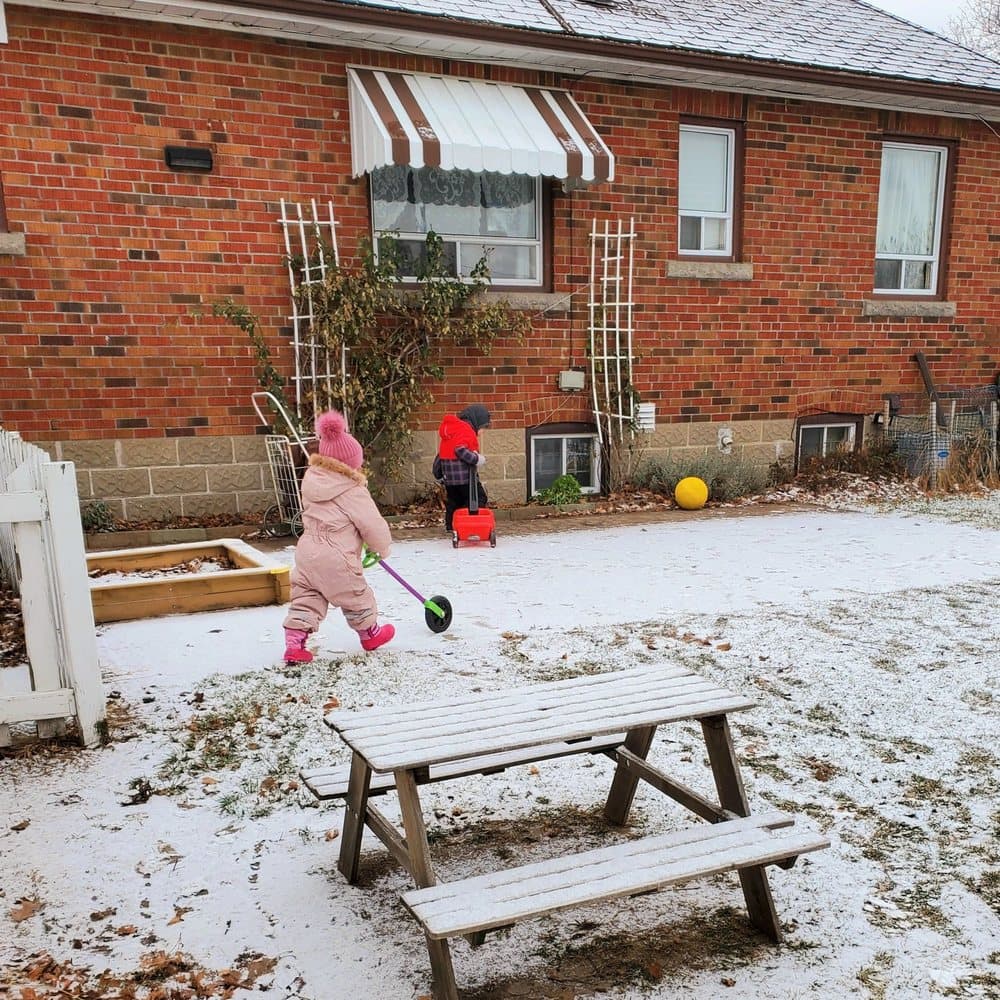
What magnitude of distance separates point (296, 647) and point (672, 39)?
7512 mm

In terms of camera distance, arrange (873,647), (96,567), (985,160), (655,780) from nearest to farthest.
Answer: (655,780), (873,647), (96,567), (985,160)

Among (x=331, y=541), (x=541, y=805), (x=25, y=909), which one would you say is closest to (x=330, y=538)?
(x=331, y=541)

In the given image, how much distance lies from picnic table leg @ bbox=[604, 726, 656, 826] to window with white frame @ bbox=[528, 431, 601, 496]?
634 centimetres

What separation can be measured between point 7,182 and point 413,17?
11.9ft

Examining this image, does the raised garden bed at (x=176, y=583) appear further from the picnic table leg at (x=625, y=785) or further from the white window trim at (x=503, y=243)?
the white window trim at (x=503, y=243)

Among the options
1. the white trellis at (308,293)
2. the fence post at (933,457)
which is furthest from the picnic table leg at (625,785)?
the fence post at (933,457)

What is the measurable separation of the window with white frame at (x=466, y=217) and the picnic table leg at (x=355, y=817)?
665cm

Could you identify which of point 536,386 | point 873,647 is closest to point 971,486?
point 536,386

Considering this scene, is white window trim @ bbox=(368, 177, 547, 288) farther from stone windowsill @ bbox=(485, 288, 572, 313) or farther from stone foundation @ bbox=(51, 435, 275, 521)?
stone foundation @ bbox=(51, 435, 275, 521)

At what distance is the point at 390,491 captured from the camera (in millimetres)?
8805

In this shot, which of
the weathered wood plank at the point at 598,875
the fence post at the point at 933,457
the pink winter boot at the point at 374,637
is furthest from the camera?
the fence post at the point at 933,457

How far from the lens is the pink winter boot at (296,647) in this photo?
4.65 m

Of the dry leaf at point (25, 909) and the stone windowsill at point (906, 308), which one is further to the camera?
the stone windowsill at point (906, 308)

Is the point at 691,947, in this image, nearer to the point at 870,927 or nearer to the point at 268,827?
the point at 870,927
